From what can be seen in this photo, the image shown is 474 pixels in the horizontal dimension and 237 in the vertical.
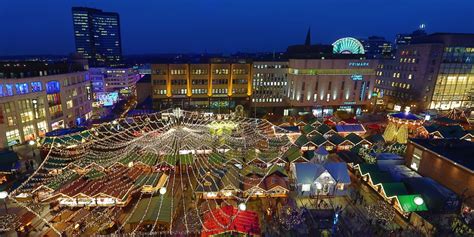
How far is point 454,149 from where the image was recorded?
2384 cm

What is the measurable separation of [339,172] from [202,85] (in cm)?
3492

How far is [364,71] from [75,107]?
5750cm

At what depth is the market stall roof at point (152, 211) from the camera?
16875 mm

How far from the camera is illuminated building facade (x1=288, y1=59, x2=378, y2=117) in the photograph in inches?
2062

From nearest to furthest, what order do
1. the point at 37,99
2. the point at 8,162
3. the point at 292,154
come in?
the point at 8,162
the point at 292,154
the point at 37,99

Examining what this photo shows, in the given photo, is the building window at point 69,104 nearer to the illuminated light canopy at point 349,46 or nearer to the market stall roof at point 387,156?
the market stall roof at point 387,156

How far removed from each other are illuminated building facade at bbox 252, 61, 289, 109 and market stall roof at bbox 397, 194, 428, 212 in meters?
37.3

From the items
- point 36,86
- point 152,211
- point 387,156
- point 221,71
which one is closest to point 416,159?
point 387,156

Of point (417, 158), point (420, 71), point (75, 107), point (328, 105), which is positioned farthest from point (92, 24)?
point (417, 158)

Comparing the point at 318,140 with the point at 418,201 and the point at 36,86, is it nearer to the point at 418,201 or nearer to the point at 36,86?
the point at 418,201

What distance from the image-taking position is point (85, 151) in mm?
27484

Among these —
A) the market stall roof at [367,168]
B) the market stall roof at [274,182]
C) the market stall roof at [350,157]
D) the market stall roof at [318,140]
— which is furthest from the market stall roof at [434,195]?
the market stall roof at [318,140]

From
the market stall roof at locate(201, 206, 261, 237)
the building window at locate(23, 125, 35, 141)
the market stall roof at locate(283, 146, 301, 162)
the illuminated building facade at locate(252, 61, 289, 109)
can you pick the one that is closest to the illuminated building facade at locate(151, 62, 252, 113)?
the illuminated building facade at locate(252, 61, 289, 109)

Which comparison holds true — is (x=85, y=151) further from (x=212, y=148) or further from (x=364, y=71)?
(x=364, y=71)
